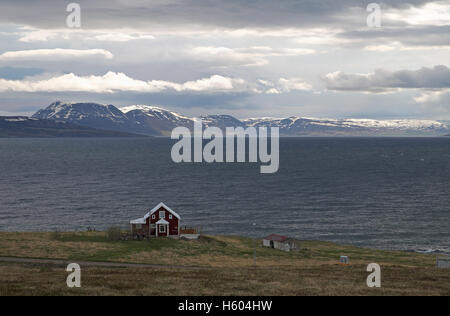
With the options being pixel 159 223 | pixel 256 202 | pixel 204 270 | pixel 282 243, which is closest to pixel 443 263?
pixel 282 243

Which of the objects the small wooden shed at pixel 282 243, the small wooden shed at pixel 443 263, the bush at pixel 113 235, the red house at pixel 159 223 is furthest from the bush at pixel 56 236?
the small wooden shed at pixel 443 263

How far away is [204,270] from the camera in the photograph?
37.2m

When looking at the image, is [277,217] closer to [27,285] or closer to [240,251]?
[240,251]

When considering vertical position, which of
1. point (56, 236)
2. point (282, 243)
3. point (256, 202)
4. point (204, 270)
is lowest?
point (282, 243)

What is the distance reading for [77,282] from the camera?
26.4 meters

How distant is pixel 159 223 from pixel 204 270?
31384 mm

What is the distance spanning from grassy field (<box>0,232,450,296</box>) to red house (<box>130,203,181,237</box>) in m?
3.26

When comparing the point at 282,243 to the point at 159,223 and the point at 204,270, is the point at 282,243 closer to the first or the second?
the point at 159,223

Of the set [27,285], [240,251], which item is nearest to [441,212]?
[240,251]

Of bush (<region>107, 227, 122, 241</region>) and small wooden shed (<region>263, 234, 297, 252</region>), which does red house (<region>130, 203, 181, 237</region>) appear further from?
small wooden shed (<region>263, 234, 297, 252</region>)

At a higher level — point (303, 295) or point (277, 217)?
point (303, 295)

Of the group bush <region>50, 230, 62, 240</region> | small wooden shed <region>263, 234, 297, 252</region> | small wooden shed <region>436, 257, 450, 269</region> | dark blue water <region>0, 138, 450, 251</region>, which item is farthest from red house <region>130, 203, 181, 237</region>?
small wooden shed <region>436, 257, 450, 269</region>
